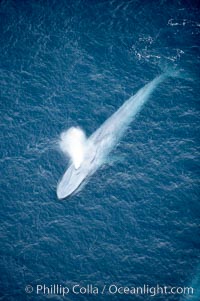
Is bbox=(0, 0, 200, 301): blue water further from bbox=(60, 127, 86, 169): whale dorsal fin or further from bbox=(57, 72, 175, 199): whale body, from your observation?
bbox=(60, 127, 86, 169): whale dorsal fin

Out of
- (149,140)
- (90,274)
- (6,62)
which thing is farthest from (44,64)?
(90,274)

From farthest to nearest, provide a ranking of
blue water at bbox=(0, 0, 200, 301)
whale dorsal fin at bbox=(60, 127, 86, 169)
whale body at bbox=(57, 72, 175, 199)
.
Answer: whale dorsal fin at bbox=(60, 127, 86, 169) → whale body at bbox=(57, 72, 175, 199) → blue water at bbox=(0, 0, 200, 301)

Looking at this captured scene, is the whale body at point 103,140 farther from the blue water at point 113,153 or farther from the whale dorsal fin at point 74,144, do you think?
the blue water at point 113,153

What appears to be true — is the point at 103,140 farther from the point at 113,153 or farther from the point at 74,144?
the point at 74,144

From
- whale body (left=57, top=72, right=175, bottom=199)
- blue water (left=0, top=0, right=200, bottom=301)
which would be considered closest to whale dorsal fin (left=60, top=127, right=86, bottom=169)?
whale body (left=57, top=72, right=175, bottom=199)

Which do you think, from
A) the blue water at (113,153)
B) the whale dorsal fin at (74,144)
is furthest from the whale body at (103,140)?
the blue water at (113,153)

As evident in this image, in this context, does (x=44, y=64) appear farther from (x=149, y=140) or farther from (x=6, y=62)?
(x=149, y=140)

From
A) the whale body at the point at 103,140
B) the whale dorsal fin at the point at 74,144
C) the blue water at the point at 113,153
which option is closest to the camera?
the blue water at the point at 113,153
